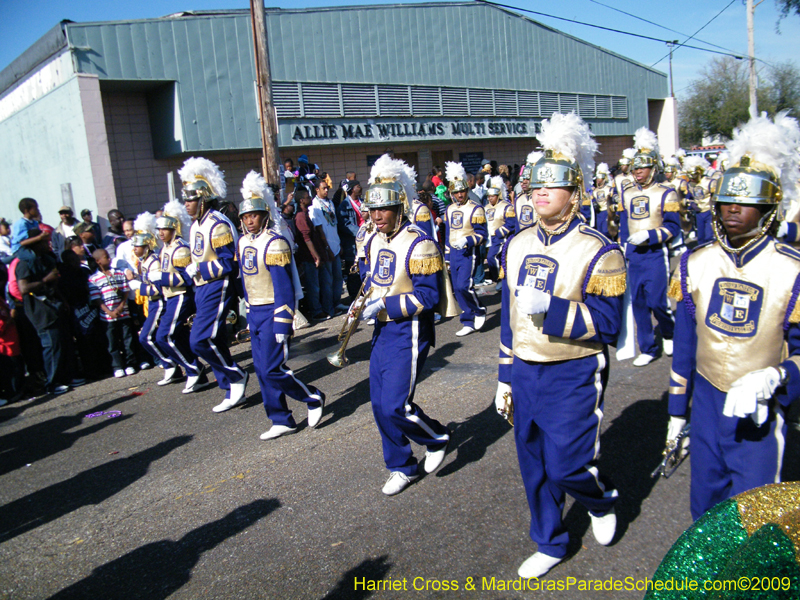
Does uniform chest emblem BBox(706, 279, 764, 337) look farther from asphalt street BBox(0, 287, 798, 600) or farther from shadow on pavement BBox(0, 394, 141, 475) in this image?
shadow on pavement BBox(0, 394, 141, 475)

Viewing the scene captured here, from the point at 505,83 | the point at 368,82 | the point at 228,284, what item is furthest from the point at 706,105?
the point at 228,284

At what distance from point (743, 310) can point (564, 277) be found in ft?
2.62

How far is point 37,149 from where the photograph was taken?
45.0 feet

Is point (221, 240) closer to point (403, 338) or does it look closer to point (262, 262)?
point (262, 262)

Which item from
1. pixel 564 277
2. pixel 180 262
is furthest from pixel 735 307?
pixel 180 262

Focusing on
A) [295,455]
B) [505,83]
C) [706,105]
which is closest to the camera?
[295,455]

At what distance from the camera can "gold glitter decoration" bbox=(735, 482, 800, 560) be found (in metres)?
1.17

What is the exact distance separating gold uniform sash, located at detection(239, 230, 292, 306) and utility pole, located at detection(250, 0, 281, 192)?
4.13 metres

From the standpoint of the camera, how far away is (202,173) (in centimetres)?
646

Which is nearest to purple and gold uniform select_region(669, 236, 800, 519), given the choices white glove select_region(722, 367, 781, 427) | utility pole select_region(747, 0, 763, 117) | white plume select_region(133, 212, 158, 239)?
white glove select_region(722, 367, 781, 427)

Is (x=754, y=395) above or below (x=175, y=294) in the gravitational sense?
below

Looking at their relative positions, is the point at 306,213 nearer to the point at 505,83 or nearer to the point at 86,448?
the point at 86,448

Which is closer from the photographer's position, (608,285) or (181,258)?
(608,285)

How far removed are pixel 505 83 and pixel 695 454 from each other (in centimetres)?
2035
